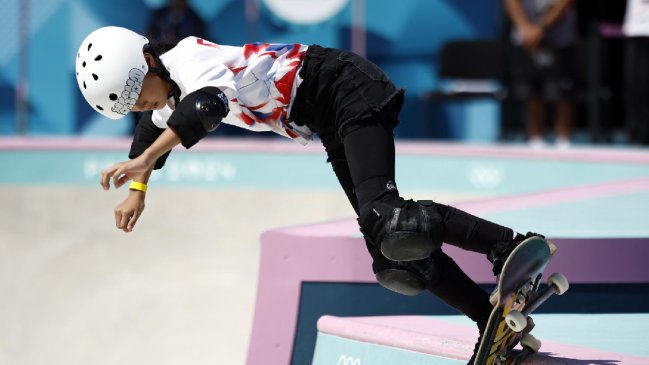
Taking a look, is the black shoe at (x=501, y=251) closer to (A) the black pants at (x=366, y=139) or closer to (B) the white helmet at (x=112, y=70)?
(A) the black pants at (x=366, y=139)

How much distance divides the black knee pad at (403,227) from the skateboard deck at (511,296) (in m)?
0.24

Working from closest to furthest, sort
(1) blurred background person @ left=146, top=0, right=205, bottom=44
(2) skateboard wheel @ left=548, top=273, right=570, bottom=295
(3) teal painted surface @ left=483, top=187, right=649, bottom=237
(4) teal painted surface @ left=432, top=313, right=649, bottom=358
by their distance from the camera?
(2) skateboard wheel @ left=548, top=273, right=570, bottom=295 → (4) teal painted surface @ left=432, top=313, right=649, bottom=358 → (3) teal painted surface @ left=483, top=187, right=649, bottom=237 → (1) blurred background person @ left=146, top=0, right=205, bottom=44

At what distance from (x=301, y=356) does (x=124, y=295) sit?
266 cm

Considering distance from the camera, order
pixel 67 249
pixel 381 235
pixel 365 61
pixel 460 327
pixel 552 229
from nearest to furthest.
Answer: pixel 381 235 → pixel 365 61 → pixel 460 327 → pixel 552 229 → pixel 67 249

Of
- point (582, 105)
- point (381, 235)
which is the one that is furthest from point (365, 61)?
point (582, 105)

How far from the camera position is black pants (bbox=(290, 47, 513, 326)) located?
11.0ft

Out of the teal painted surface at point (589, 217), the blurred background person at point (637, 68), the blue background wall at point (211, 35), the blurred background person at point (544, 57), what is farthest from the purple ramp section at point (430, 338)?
the blue background wall at point (211, 35)

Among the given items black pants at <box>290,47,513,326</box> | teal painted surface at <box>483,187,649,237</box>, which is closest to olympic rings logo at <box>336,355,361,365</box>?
black pants at <box>290,47,513,326</box>

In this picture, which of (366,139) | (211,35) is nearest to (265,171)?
(211,35)

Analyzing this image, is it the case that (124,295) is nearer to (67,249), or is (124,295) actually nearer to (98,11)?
(67,249)

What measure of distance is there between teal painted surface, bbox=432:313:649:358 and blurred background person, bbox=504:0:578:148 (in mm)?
6564

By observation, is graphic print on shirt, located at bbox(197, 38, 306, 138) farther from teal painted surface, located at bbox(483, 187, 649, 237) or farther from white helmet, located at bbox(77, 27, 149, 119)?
teal painted surface, located at bbox(483, 187, 649, 237)

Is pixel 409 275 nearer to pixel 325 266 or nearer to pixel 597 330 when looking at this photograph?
pixel 597 330

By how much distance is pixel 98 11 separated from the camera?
1214 centimetres
